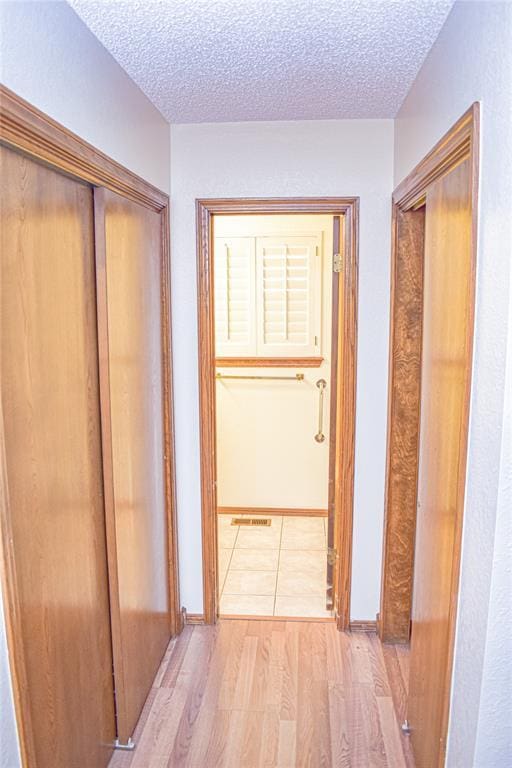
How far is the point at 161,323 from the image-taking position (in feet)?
8.38

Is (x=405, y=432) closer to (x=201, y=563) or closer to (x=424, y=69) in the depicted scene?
(x=201, y=563)

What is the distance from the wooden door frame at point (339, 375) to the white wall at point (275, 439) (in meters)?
1.24

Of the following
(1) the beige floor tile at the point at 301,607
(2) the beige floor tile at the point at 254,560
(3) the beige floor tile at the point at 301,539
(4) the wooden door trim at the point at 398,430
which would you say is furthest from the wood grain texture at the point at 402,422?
(3) the beige floor tile at the point at 301,539

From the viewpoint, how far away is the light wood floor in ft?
6.80

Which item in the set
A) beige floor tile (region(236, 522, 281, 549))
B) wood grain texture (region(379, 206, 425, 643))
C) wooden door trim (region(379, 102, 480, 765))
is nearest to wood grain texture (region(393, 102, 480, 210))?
wooden door trim (region(379, 102, 480, 765))

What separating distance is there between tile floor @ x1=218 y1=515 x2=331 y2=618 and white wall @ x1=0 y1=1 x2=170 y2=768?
1.90m

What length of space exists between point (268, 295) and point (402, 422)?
1662mm

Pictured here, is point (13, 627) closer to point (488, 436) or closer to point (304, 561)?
point (488, 436)

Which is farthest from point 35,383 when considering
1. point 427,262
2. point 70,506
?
point 427,262

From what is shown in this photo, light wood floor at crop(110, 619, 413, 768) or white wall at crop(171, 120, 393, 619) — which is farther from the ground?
white wall at crop(171, 120, 393, 619)

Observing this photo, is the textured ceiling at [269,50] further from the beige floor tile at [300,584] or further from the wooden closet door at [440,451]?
the beige floor tile at [300,584]

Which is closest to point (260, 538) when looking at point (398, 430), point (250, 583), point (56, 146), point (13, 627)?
point (250, 583)

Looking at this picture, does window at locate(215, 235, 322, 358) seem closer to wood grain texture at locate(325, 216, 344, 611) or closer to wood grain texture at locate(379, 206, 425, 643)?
wood grain texture at locate(325, 216, 344, 611)

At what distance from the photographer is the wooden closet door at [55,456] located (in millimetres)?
1360
